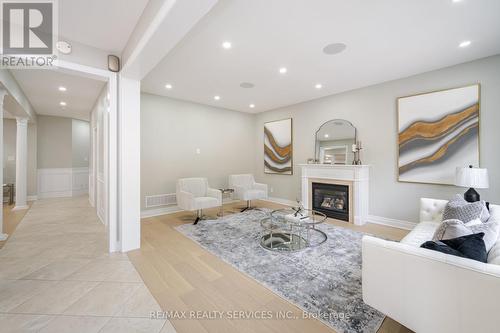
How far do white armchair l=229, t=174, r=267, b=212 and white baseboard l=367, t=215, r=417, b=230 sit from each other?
240cm

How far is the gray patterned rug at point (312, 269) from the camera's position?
1687 millimetres

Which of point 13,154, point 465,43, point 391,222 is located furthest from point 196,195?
point 13,154

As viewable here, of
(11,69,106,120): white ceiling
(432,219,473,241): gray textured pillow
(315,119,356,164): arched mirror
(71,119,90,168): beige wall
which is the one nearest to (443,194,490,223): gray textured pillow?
(432,219,473,241): gray textured pillow

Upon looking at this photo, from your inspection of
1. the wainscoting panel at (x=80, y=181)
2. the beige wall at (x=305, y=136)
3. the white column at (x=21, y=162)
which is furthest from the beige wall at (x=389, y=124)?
the wainscoting panel at (x=80, y=181)

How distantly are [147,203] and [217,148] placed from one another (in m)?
2.28

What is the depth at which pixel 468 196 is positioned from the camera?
2850mm

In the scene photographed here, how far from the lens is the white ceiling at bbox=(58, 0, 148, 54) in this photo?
2020 mm

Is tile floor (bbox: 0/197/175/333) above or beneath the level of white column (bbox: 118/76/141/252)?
beneath

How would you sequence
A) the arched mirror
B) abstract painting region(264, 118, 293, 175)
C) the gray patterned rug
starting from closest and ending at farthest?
the gray patterned rug < the arched mirror < abstract painting region(264, 118, 293, 175)

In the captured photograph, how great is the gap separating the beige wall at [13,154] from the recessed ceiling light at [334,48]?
27.0 ft

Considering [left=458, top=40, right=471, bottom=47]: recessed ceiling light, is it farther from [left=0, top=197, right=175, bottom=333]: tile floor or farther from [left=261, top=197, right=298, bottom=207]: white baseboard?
[left=0, top=197, right=175, bottom=333]: tile floor

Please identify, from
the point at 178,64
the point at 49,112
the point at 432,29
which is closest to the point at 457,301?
the point at 432,29

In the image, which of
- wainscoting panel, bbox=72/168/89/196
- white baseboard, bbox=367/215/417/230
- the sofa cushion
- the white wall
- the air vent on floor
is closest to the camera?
the sofa cushion

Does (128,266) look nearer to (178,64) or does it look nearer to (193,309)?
(193,309)
